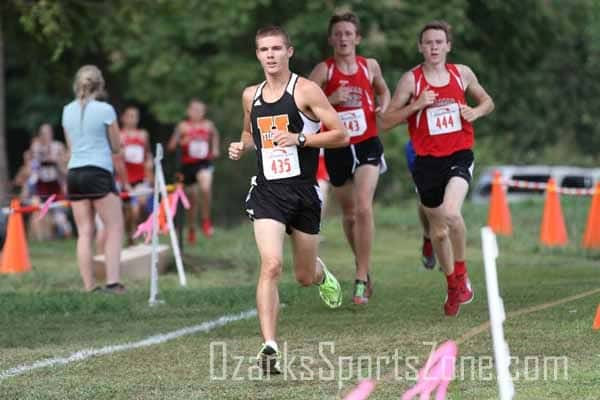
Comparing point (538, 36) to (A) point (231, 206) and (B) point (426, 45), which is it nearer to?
(A) point (231, 206)

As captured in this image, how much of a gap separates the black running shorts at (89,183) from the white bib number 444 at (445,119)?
340 centimetres

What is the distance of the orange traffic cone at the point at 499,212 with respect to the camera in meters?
22.2

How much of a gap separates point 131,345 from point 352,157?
2.59 meters

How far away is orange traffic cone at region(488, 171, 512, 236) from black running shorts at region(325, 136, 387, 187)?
11.0 metres

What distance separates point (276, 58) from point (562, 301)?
3316 mm

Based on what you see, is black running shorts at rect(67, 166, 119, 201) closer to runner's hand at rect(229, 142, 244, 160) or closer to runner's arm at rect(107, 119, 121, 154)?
runner's arm at rect(107, 119, 121, 154)

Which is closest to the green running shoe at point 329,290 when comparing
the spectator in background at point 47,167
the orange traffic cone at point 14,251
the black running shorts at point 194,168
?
the orange traffic cone at point 14,251

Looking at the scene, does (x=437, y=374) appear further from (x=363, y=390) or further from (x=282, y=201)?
(x=282, y=201)

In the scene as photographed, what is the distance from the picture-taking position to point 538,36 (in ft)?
99.0

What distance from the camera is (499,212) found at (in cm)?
2248

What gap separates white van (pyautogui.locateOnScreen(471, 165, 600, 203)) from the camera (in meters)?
41.4

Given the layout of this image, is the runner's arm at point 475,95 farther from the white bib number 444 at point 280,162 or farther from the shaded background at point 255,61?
the shaded background at point 255,61

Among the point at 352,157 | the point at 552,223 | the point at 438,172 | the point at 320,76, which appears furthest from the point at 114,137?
the point at 552,223

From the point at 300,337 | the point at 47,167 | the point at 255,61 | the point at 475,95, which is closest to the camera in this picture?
the point at 300,337
